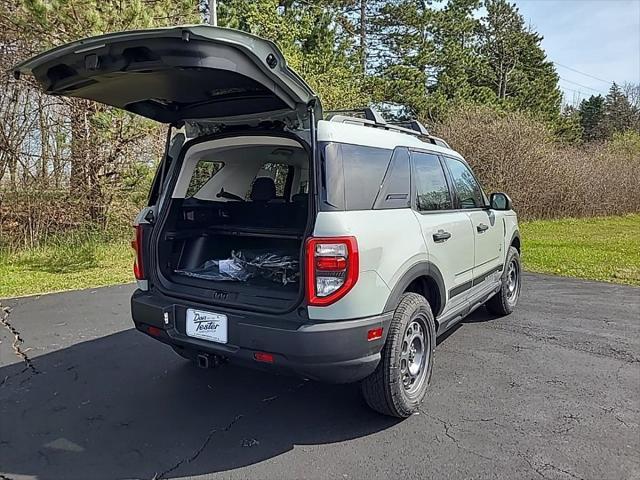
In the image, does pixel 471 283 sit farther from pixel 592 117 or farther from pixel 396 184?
pixel 592 117

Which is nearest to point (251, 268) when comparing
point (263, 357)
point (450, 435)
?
point (263, 357)

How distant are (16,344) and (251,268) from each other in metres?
2.62

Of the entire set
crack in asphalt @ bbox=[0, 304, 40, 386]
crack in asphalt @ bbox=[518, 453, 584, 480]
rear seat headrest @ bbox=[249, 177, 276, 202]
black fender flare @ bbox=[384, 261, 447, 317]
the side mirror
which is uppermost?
rear seat headrest @ bbox=[249, 177, 276, 202]

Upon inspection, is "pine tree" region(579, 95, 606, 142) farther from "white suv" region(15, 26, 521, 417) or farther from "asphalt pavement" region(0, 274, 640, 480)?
"white suv" region(15, 26, 521, 417)

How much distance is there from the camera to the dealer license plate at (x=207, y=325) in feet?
9.18

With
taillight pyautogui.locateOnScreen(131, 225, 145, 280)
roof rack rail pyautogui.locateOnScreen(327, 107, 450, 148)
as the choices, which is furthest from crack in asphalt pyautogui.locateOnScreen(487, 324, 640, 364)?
taillight pyautogui.locateOnScreen(131, 225, 145, 280)

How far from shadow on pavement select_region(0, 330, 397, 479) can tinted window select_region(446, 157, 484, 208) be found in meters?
1.92

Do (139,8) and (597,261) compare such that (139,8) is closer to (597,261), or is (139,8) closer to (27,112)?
(27,112)

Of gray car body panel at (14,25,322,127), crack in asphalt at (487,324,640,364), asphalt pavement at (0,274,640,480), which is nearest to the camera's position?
gray car body panel at (14,25,322,127)

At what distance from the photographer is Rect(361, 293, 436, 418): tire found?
285 cm

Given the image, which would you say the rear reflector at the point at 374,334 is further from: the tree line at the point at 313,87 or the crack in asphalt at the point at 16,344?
the tree line at the point at 313,87

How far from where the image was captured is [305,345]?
251cm

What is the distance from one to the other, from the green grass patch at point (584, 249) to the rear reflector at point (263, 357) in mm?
6690

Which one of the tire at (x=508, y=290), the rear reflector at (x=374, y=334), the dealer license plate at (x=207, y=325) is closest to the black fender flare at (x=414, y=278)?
the rear reflector at (x=374, y=334)
